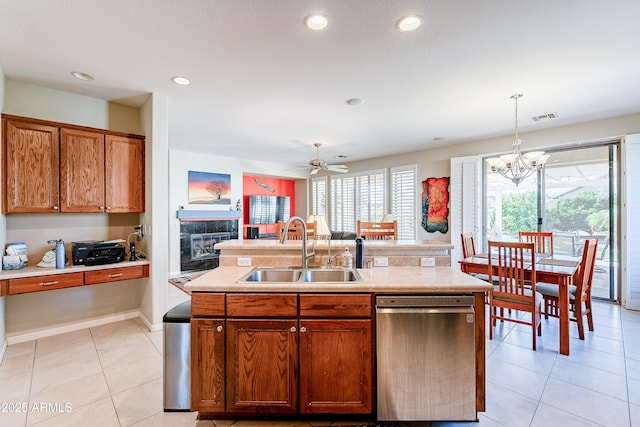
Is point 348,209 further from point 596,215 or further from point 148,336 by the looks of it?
point 148,336

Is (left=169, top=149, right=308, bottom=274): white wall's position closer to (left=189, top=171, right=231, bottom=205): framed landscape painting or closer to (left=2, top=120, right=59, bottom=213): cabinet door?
(left=189, top=171, right=231, bottom=205): framed landscape painting

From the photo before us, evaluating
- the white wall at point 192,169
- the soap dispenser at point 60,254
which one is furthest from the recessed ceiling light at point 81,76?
the white wall at point 192,169

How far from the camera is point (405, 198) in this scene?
21.1ft

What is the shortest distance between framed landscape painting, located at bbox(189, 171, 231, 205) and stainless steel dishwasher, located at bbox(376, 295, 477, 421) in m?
5.57

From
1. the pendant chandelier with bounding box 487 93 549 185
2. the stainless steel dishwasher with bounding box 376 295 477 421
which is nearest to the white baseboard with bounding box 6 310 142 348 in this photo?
the stainless steel dishwasher with bounding box 376 295 477 421

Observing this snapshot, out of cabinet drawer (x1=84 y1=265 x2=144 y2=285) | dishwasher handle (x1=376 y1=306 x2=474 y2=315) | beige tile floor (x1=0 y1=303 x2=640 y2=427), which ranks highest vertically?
dishwasher handle (x1=376 y1=306 x2=474 y2=315)

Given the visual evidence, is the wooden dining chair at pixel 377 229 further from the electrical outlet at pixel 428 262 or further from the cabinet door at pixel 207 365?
the cabinet door at pixel 207 365

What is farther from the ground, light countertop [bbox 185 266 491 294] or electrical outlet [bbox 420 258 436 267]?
electrical outlet [bbox 420 258 436 267]

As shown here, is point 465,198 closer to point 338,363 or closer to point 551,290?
point 551,290

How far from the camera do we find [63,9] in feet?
6.04

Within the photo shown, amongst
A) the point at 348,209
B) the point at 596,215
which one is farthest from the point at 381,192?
the point at 596,215

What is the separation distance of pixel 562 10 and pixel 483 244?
414cm

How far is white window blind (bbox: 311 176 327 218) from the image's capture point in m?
8.13

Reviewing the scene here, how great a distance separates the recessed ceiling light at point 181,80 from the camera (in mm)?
2811
